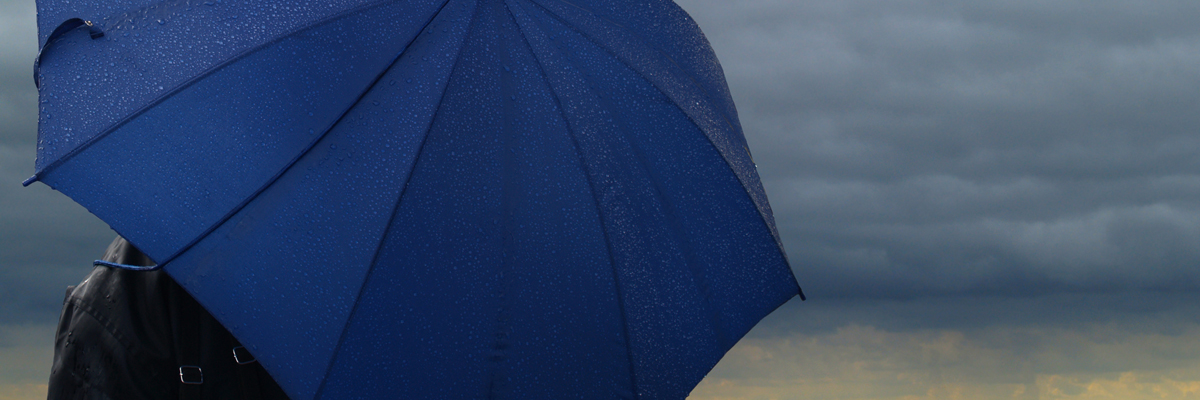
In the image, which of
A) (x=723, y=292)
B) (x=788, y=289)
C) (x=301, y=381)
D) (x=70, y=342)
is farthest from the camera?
(x=788, y=289)

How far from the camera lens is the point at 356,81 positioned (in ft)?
9.61

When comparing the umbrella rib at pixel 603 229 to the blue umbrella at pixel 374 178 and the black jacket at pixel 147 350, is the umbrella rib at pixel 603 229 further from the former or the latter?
the black jacket at pixel 147 350

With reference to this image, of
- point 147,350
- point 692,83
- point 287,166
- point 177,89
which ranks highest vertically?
point 692,83

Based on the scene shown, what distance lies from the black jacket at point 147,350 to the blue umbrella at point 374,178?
666mm

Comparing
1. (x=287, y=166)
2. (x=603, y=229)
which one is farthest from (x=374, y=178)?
(x=603, y=229)

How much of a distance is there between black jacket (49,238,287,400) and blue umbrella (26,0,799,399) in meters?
0.67

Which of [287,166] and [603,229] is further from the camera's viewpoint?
[603,229]

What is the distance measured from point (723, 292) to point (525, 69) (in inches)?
49.2

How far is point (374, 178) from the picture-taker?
286 centimetres

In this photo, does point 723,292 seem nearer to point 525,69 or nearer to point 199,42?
point 525,69

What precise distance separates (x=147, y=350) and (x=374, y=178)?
116 centimetres

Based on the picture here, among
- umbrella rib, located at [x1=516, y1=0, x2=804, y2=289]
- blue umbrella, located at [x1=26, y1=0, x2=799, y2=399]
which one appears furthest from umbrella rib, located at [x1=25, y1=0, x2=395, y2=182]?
umbrella rib, located at [x1=516, y1=0, x2=804, y2=289]

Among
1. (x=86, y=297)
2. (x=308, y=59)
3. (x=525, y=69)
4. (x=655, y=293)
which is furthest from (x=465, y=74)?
(x=86, y=297)

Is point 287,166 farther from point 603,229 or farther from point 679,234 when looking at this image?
point 679,234
